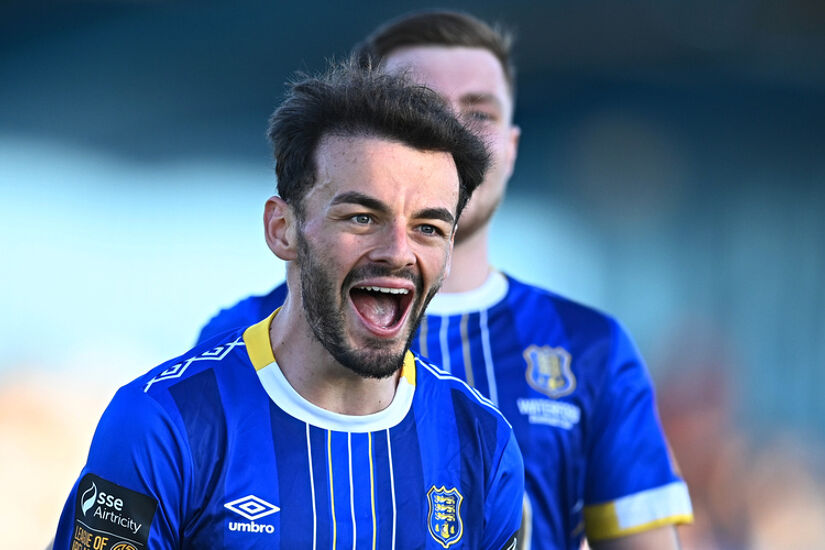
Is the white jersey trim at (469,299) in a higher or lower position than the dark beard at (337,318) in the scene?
higher

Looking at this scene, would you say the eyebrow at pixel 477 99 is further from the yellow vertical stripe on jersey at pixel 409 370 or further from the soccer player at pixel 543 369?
the yellow vertical stripe on jersey at pixel 409 370

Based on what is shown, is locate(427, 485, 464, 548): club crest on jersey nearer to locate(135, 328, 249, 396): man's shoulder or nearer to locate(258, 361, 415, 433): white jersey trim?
locate(258, 361, 415, 433): white jersey trim

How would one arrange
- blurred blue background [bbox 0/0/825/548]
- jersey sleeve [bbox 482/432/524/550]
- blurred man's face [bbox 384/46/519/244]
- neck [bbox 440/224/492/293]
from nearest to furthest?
jersey sleeve [bbox 482/432/524/550] → blurred man's face [bbox 384/46/519/244] → neck [bbox 440/224/492/293] → blurred blue background [bbox 0/0/825/548]

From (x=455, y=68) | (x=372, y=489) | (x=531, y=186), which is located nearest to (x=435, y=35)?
(x=455, y=68)

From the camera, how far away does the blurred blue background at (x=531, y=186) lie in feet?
23.8

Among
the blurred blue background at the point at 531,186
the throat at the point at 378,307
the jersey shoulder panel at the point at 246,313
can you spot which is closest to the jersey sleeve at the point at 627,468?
the jersey shoulder panel at the point at 246,313

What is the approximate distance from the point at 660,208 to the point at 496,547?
6744mm

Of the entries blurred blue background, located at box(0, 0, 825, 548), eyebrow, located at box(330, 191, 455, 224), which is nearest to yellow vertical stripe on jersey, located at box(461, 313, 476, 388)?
eyebrow, located at box(330, 191, 455, 224)

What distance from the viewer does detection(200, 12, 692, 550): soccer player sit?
9.16 feet

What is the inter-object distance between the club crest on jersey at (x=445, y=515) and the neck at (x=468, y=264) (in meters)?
1.00

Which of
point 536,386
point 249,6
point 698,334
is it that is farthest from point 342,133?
point 698,334

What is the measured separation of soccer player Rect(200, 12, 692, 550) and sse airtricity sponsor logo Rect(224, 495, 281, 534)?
0.98m

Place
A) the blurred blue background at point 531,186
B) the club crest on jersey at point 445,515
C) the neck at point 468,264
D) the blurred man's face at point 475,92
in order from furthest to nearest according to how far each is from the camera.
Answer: the blurred blue background at point 531,186
the neck at point 468,264
the blurred man's face at point 475,92
the club crest on jersey at point 445,515

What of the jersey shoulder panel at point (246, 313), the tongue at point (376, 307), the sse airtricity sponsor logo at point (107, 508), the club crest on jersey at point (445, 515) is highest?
the jersey shoulder panel at point (246, 313)
